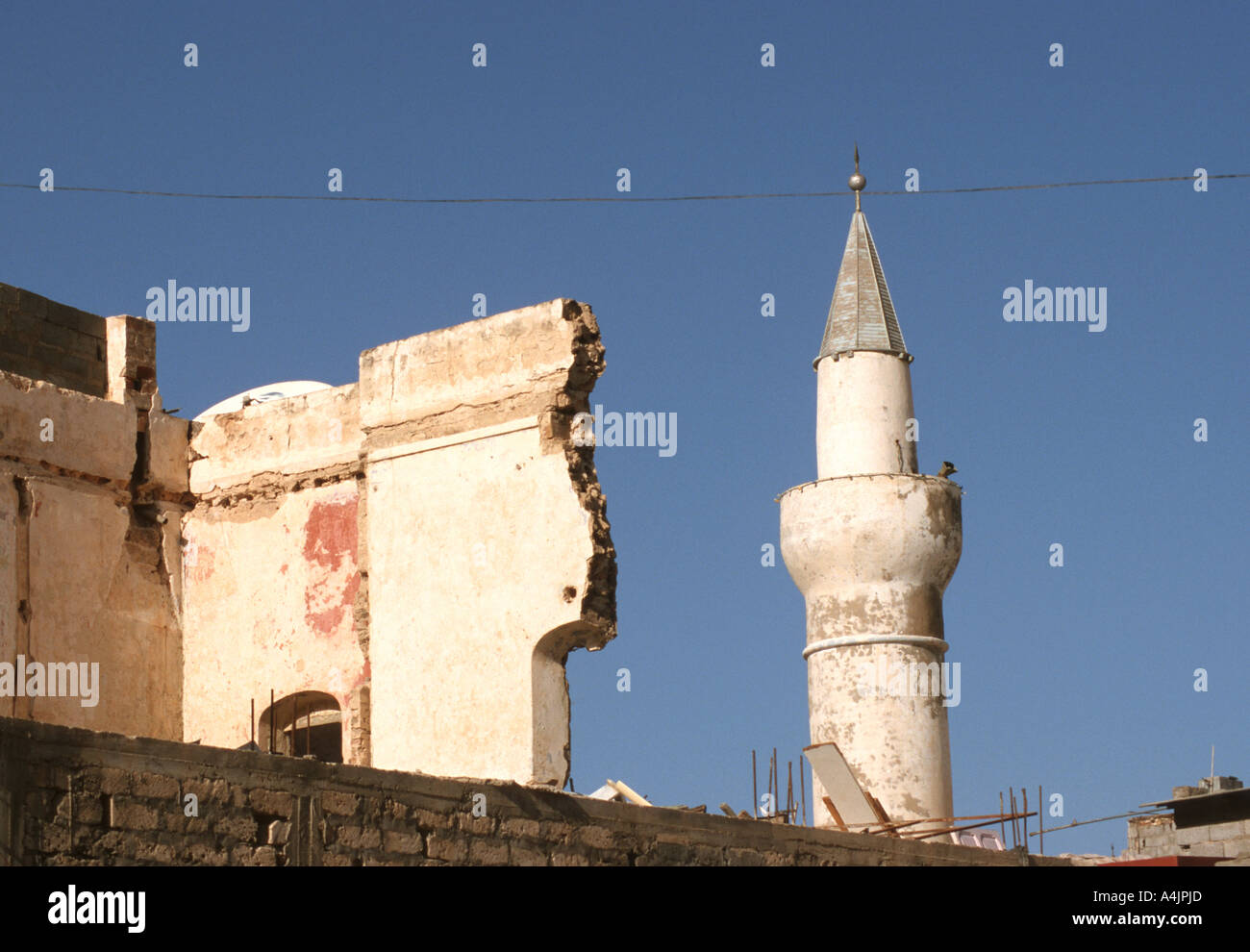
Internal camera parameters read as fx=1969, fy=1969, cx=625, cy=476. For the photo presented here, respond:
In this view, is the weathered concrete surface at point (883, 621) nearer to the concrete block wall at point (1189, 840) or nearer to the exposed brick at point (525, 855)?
the concrete block wall at point (1189, 840)

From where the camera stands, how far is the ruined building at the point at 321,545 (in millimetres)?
13094

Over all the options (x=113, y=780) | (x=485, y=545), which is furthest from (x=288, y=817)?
(x=485, y=545)

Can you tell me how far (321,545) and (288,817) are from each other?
5.20 m

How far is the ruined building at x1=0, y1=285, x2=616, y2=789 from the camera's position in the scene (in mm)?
13094

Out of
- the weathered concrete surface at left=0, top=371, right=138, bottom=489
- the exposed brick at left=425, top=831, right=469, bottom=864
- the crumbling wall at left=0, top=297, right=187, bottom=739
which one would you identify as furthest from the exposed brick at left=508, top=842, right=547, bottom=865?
the weathered concrete surface at left=0, top=371, right=138, bottom=489

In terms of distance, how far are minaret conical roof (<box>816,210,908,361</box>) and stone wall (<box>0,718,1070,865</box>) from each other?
48.7 feet

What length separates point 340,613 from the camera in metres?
14.2

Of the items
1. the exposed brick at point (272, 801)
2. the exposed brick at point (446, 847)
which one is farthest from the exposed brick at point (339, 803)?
the exposed brick at point (446, 847)

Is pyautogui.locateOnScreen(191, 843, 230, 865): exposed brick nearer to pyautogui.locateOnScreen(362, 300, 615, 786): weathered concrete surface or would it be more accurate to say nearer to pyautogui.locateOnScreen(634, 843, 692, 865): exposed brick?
pyautogui.locateOnScreen(634, 843, 692, 865): exposed brick

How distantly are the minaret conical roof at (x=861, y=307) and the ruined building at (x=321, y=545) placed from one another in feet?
42.3

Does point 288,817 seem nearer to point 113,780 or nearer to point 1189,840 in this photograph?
point 113,780

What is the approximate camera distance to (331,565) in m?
14.3
